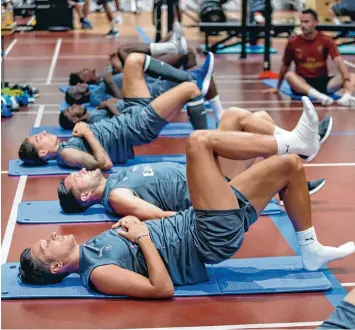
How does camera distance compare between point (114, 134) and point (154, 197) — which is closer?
point (154, 197)

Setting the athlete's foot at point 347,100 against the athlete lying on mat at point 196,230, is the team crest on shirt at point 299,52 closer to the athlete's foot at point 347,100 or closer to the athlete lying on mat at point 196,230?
the athlete's foot at point 347,100

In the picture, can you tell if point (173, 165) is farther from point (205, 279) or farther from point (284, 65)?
point (284, 65)

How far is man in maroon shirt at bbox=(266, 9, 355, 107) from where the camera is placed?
7.23 metres

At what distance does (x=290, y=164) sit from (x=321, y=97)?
4211 mm

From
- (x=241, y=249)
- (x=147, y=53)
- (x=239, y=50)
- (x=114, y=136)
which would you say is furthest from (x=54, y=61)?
(x=241, y=249)

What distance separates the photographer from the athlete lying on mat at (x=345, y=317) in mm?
2115

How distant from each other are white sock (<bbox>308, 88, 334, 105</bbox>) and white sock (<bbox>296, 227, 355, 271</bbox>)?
4.03 meters

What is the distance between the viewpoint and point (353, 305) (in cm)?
214

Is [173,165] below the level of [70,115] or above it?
A: above

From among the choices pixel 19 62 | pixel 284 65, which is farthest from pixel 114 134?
pixel 19 62

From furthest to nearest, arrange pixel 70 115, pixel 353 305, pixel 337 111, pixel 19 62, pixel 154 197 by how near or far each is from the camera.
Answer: pixel 19 62
pixel 337 111
pixel 70 115
pixel 154 197
pixel 353 305

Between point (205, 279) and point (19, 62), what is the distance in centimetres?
760

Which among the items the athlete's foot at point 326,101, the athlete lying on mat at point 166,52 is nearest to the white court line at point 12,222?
the athlete lying on mat at point 166,52

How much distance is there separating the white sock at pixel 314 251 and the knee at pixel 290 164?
0.98 feet
